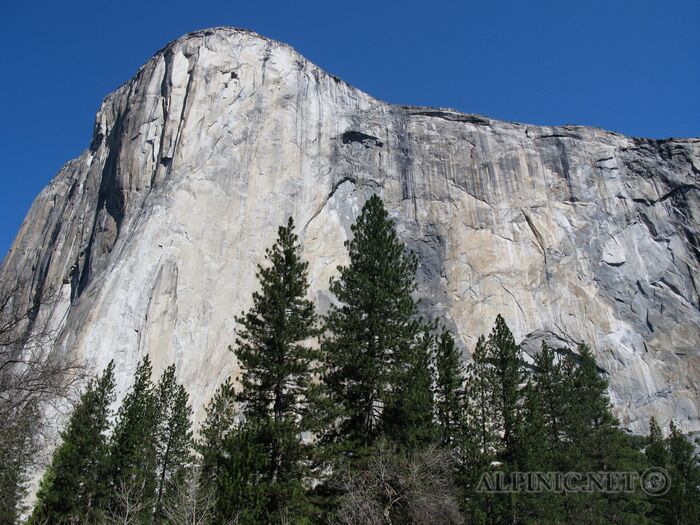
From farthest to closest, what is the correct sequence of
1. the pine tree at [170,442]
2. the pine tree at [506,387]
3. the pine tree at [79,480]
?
1. the pine tree at [170,442]
2. the pine tree at [506,387]
3. the pine tree at [79,480]

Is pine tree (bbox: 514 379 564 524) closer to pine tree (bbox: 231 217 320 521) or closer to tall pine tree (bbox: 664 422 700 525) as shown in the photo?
pine tree (bbox: 231 217 320 521)

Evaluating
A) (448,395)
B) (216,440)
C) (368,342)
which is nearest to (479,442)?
(448,395)

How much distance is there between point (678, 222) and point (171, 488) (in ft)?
169

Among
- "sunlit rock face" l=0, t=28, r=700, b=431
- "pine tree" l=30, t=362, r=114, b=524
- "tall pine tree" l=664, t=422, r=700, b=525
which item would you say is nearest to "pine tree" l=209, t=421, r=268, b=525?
"pine tree" l=30, t=362, r=114, b=524

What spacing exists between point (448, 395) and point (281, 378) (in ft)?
29.9

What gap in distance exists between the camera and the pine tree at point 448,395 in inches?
955

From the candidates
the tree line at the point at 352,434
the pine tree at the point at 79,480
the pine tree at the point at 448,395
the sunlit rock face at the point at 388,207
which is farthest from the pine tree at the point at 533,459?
the sunlit rock face at the point at 388,207

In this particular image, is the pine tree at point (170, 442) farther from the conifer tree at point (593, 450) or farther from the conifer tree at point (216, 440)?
the conifer tree at point (593, 450)

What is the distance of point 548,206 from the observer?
55656 mm

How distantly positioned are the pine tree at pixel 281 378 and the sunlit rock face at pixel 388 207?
22512 millimetres

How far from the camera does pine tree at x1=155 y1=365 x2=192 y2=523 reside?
2595 centimetres

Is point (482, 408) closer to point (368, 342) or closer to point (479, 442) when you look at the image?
point (479, 442)

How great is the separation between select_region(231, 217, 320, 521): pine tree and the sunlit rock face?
22.5 metres

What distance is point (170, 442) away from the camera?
2681 centimetres
